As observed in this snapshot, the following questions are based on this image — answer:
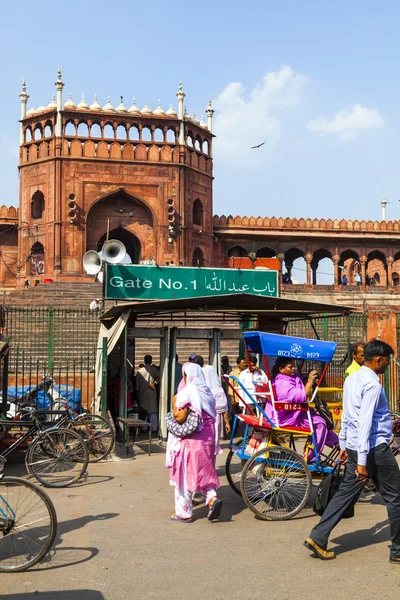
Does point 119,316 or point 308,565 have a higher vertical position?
point 119,316

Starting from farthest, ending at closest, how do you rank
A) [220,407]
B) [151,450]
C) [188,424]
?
[151,450]
[220,407]
[188,424]

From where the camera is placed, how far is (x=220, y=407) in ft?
27.7

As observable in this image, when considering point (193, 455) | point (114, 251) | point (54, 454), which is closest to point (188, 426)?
point (193, 455)

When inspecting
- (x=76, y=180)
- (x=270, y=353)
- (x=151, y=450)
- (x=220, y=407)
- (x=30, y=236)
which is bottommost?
(x=151, y=450)

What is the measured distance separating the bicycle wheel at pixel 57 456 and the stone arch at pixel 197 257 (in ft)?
78.5

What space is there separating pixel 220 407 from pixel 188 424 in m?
2.81

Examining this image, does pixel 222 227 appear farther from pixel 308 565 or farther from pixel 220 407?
pixel 308 565

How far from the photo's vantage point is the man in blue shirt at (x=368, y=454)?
4.37 metres

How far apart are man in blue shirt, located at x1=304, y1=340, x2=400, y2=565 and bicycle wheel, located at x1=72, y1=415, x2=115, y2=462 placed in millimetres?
4646

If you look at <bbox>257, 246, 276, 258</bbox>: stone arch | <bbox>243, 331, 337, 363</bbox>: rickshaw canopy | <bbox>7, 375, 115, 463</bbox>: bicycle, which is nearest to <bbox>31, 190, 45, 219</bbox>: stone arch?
<bbox>257, 246, 276, 258</bbox>: stone arch

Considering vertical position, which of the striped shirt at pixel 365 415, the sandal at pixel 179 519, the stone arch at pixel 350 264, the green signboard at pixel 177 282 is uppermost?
the stone arch at pixel 350 264

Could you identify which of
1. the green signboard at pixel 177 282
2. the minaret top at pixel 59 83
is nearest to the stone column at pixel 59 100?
the minaret top at pixel 59 83

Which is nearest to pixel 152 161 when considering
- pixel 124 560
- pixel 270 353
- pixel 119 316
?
pixel 119 316

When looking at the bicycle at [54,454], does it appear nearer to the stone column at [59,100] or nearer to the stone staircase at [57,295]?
the stone staircase at [57,295]
